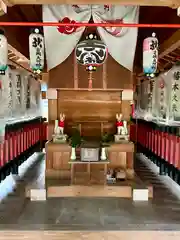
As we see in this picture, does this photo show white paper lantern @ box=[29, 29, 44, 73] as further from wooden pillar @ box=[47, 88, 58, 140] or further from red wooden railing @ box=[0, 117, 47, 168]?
red wooden railing @ box=[0, 117, 47, 168]

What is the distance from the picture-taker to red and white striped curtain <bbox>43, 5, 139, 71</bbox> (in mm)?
5555

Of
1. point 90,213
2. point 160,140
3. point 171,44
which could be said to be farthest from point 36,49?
point 160,140

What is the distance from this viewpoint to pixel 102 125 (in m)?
6.56

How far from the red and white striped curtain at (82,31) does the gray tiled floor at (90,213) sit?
2734mm

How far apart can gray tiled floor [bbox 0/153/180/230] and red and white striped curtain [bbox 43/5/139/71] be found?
273cm

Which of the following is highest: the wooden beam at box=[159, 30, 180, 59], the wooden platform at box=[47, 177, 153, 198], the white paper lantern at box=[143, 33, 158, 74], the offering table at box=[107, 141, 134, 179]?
the wooden beam at box=[159, 30, 180, 59]

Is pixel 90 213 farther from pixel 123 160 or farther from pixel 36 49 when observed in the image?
pixel 36 49

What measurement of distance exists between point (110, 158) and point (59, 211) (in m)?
1.89

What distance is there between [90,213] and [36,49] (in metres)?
3.15

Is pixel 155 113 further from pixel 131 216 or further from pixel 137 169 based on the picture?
pixel 131 216

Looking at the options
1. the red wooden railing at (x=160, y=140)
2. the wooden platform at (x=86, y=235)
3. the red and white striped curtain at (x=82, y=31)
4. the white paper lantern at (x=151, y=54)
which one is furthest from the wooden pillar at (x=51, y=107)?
the wooden platform at (x=86, y=235)

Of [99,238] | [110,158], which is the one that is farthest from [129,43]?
[99,238]

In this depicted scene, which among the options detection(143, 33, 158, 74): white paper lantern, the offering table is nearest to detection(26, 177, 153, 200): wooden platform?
the offering table

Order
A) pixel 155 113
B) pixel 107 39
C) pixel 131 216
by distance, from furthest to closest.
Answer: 1. pixel 155 113
2. pixel 107 39
3. pixel 131 216
